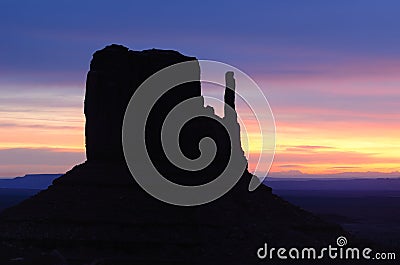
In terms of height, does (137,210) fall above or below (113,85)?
below

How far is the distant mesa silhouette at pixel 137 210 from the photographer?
62375 millimetres

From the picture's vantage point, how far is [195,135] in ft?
247

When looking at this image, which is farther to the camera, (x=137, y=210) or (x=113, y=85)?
(x=113, y=85)

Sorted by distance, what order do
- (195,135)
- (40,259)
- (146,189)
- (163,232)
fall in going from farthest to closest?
1. (195,135)
2. (146,189)
3. (163,232)
4. (40,259)

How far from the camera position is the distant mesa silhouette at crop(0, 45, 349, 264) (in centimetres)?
6238

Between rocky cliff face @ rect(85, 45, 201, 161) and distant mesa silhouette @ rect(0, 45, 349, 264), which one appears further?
rocky cliff face @ rect(85, 45, 201, 161)

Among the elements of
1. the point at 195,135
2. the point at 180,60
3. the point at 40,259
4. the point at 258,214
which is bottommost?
the point at 40,259

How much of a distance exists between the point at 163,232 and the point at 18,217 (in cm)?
1200

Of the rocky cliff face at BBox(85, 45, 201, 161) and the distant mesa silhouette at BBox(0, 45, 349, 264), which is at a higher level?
the rocky cliff face at BBox(85, 45, 201, 161)

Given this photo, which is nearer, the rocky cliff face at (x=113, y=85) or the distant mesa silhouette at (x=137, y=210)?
the distant mesa silhouette at (x=137, y=210)

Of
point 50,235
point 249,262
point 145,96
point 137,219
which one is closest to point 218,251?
point 249,262

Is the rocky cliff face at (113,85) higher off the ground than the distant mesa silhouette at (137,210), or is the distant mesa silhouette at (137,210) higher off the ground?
the rocky cliff face at (113,85)

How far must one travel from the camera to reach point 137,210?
66312 mm

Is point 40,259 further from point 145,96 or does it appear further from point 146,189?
point 145,96
